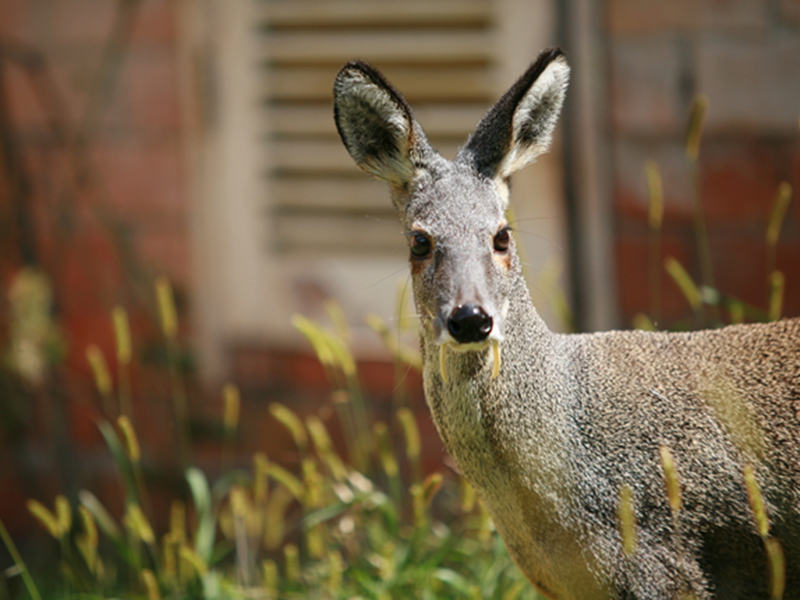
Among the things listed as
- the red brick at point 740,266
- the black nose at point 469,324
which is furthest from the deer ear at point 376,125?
the red brick at point 740,266

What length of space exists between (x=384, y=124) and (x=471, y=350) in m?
0.55

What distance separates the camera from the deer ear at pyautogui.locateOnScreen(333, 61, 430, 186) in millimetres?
2328

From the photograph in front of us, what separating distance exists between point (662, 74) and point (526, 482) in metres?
2.07

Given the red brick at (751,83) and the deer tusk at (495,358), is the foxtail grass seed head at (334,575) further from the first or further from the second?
the red brick at (751,83)

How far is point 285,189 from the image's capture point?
431cm

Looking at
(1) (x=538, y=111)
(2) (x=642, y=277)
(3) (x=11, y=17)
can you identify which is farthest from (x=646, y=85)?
(3) (x=11, y=17)

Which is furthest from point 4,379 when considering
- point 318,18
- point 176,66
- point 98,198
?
point 318,18

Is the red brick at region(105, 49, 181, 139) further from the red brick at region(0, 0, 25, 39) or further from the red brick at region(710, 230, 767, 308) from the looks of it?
the red brick at region(710, 230, 767, 308)

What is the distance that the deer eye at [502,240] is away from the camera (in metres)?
2.27

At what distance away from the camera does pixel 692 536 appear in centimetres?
221

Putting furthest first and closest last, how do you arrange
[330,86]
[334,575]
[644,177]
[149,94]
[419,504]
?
[149,94] < [330,86] < [644,177] < [334,575] < [419,504]

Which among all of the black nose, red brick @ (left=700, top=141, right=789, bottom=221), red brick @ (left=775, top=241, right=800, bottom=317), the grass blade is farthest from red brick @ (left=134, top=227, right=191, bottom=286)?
→ the black nose

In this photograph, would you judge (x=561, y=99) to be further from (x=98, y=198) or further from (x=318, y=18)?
(x=98, y=198)

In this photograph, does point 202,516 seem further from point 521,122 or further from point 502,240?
point 521,122
